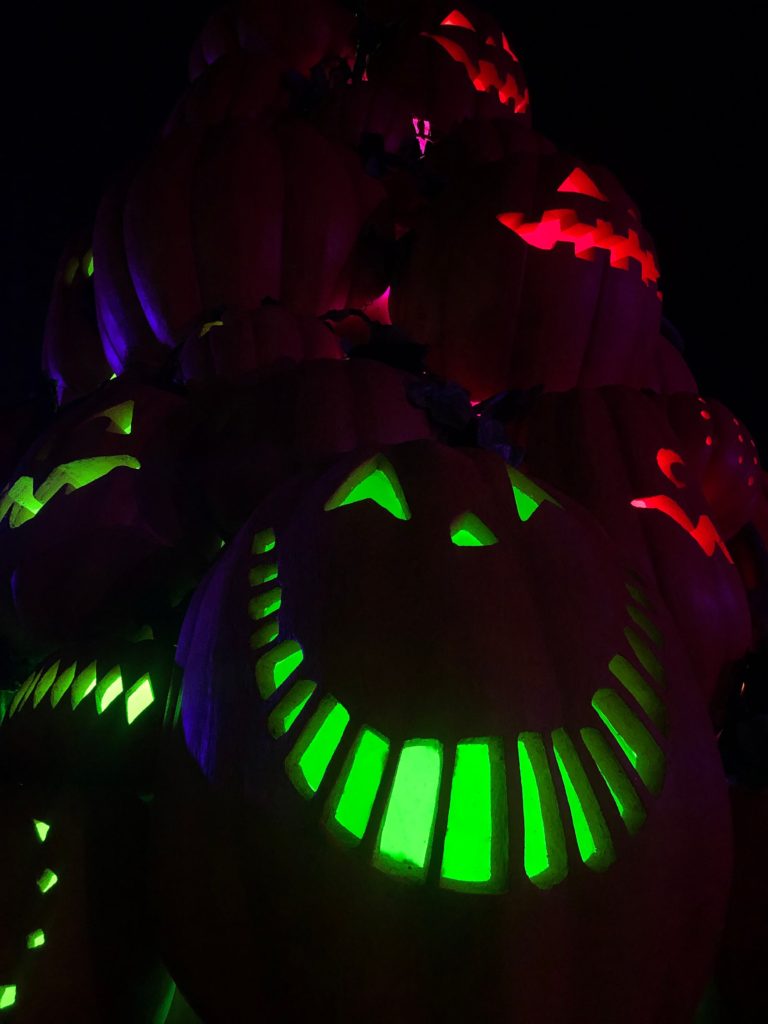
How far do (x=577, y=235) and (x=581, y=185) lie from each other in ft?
0.48

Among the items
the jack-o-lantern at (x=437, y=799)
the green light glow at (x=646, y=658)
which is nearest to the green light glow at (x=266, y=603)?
the jack-o-lantern at (x=437, y=799)

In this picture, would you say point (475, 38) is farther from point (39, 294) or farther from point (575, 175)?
point (39, 294)

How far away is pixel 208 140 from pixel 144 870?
142 cm

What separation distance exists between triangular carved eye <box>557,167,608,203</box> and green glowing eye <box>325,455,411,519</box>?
902mm

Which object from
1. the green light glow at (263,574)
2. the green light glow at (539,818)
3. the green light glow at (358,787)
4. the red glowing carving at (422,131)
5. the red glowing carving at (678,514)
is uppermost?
the green light glow at (263,574)

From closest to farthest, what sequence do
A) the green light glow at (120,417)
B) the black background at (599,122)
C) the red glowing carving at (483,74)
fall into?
the green light glow at (120,417) → the red glowing carving at (483,74) → the black background at (599,122)

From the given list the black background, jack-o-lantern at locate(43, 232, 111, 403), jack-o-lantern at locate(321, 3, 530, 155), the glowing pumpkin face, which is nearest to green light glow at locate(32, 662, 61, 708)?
jack-o-lantern at locate(43, 232, 111, 403)

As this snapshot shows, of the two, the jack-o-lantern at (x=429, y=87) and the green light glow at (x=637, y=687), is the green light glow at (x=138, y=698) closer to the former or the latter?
the green light glow at (x=637, y=687)

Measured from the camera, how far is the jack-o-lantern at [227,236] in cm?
147

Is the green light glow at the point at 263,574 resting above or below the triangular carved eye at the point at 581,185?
above

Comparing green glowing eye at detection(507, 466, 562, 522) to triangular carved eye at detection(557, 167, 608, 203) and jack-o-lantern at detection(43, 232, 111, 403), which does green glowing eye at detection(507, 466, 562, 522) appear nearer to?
triangular carved eye at detection(557, 167, 608, 203)

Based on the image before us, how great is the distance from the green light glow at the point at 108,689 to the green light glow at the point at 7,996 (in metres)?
0.25

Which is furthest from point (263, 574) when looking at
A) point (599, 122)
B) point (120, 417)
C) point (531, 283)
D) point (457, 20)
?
point (599, 122)

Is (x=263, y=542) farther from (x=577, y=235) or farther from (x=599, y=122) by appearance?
(x=599, y=122)
